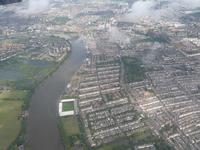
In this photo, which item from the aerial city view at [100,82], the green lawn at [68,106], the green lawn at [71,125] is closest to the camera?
the aerial city view at [100,82]

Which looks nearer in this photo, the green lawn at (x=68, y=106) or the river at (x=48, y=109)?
the river at (x=48, y=109)

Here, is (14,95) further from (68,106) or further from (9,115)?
(68,106)

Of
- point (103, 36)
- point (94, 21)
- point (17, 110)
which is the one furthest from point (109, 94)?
point (94, 21)

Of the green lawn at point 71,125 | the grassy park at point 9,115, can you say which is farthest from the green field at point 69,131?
the grassy park at point 9,115

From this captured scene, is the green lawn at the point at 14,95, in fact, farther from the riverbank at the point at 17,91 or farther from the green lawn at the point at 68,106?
the green lawn at the point at 68,106

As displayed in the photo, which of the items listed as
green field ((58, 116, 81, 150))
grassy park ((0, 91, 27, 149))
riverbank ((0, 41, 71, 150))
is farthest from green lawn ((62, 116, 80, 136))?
grassy park ((0, 91, 27, 149))

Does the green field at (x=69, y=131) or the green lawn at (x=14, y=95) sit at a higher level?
the green lawn at (x=14, y=95)

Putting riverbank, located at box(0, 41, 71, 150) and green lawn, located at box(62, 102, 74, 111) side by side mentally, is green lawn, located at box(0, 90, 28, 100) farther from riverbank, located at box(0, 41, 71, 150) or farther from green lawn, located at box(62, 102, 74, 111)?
green lawn, located at box(62, 102, 74, 111)

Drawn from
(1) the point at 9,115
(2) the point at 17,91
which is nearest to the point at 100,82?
(2) the point at 17,91
